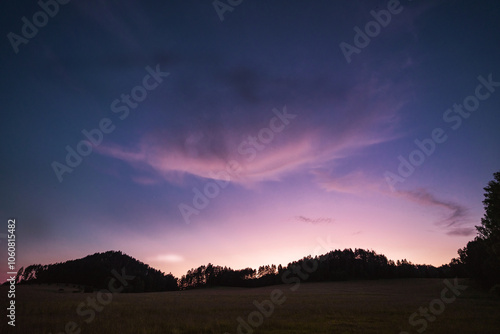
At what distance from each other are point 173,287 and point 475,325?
143m

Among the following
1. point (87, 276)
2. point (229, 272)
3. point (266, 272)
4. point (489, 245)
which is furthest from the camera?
point (266, 272)

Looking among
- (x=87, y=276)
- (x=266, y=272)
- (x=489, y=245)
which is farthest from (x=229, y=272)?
(x=489, y=245)

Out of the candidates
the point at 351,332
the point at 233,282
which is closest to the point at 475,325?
the point at 351,332

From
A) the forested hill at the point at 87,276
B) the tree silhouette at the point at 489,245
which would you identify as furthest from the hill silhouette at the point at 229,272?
the tree silhouette at the point at 489,245

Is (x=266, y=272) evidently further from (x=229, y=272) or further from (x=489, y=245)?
(x=489, y=245)

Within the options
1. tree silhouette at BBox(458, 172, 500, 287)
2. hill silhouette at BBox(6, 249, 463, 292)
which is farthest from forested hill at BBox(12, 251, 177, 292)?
tree silhouette at BBox(458, 172, 500, 287)

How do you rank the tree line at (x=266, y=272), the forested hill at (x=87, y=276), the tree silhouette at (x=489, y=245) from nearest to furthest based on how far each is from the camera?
1. the tree silhouette at (x=489, y=245)
2. the tree line at (x=266, y=272)
3. the forested hill at (x=87, y=276)

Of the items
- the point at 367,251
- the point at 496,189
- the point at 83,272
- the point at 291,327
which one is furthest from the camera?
the point at 367,251

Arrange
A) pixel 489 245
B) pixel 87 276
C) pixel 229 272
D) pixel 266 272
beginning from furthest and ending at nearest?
1. pixel 266 272
2. pixel 229 272
3. pixel 87 276
4. pixel 489 245

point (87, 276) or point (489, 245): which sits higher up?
point (87, 276)

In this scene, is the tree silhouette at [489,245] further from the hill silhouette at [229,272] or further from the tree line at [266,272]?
the hill silhouette at [229,272]

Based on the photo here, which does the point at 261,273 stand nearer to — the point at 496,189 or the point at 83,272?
the point at 83,272

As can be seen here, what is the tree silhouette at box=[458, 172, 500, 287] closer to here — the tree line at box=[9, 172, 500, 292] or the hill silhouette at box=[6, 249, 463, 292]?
the tree line at box=[9, 172, 500, 292]

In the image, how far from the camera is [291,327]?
1320 centimetres
